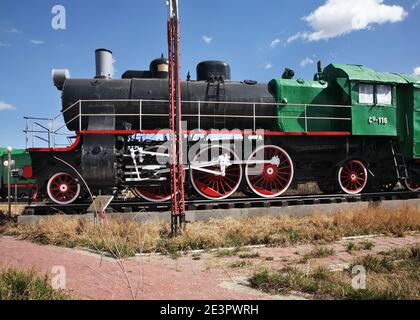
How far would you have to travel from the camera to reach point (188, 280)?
14.5ft

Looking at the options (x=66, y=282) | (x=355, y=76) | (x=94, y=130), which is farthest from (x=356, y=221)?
(x=94, y=130)

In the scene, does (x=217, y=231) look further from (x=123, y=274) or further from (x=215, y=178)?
(x=123, y=274)

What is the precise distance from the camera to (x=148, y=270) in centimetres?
483

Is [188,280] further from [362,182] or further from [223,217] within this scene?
[362,182]

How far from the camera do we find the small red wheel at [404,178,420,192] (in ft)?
36.7

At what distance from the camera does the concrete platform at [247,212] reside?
8.02m

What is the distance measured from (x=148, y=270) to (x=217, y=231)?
2568 mm

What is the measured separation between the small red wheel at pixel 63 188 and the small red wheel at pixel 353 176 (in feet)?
26.0

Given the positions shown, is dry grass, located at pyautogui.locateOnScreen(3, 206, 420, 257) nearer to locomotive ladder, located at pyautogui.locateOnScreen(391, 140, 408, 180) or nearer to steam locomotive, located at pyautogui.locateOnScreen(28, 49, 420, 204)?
steam locomotive, located at pyautogui.locateOnScreen(28, 49, 420, 204)

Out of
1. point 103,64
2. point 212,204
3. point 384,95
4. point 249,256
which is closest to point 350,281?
point 249,256

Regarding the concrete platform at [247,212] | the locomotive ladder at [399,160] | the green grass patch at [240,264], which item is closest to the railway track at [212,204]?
the concrete platform at [247,212]

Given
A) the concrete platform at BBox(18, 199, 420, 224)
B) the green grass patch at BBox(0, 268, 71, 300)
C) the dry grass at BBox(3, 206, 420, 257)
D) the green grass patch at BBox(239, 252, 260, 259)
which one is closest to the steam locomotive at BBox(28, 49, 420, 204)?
the concrete platform at BBox(18, 199, 420, 224)
